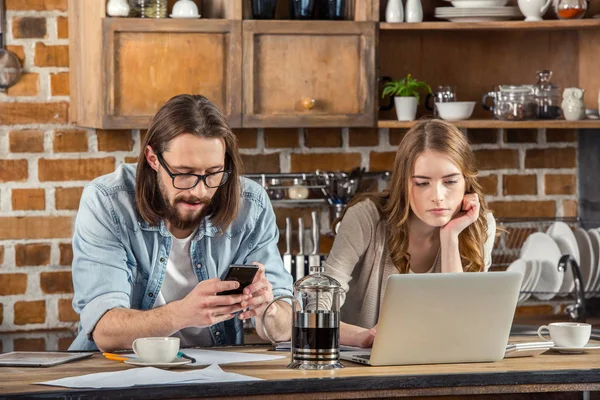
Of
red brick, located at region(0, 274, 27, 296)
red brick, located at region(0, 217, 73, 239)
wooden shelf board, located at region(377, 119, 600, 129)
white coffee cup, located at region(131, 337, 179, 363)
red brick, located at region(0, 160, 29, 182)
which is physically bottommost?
red brick, located at region(0, 274, 27, 296)

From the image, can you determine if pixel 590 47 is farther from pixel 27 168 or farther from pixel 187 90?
pixel 27 168

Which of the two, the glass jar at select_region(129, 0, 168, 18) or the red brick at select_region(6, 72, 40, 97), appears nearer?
the glass jar at select_region(129, 0, 168, 18)

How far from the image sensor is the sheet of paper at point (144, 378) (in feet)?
6.50

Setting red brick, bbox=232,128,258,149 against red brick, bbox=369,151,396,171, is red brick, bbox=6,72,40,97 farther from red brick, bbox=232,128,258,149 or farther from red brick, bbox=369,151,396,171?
red brick, bbox=369,151,396,171

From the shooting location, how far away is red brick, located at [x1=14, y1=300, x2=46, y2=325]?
356cm

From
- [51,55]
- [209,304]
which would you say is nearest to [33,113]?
[51,55]

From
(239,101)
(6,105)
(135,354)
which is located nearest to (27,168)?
(6,105)

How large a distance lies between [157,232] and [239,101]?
863mm

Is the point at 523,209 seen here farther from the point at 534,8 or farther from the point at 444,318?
the point at 444,318

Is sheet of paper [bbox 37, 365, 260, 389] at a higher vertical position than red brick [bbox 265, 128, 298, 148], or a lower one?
lower

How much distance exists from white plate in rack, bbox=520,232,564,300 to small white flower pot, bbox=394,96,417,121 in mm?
614

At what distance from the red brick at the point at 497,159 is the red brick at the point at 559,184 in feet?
0.44

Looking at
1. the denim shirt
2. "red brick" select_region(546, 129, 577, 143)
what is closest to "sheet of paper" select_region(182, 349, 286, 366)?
the denim shirt

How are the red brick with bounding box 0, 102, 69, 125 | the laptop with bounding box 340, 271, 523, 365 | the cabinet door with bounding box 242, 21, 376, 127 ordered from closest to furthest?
the laptop with bounding box 340, 271, 523, 365, the cabinet door with bounding box 242, 21, 376, 127, the red brick with bounding box 0, 102, 69, 125
